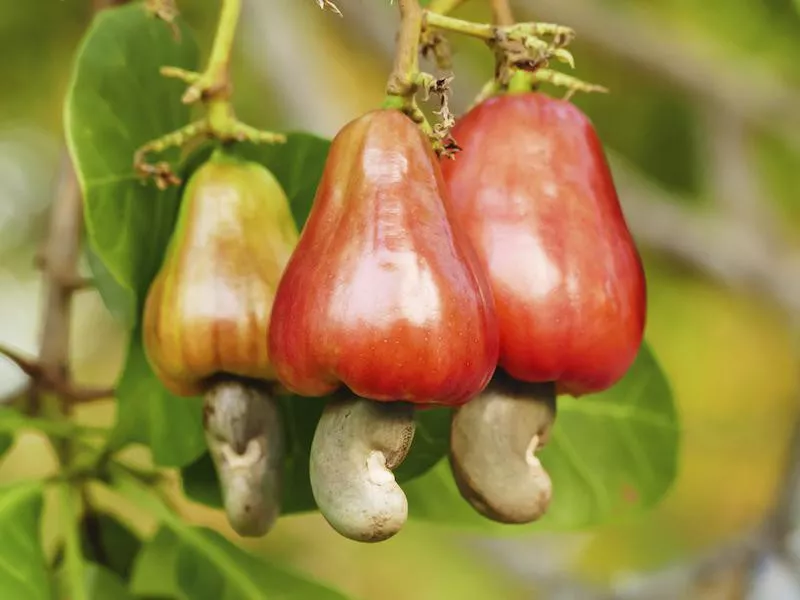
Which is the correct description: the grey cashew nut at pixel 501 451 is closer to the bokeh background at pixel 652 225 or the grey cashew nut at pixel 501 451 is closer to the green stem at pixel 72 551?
the green stem at pixel 72 551

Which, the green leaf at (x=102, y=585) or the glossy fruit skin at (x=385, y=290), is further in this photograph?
the green leaf at (x=102, y=585)

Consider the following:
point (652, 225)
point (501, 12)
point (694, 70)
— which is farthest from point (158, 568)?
point (694, 70)

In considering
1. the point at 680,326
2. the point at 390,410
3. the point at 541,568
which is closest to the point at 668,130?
the point at 680,326

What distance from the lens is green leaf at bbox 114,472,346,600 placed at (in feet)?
2.67

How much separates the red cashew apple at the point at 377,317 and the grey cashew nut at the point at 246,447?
9 centimetres

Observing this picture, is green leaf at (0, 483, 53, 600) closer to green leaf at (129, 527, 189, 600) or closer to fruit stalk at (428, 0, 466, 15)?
green leaf at (129, 527, 189, 600)

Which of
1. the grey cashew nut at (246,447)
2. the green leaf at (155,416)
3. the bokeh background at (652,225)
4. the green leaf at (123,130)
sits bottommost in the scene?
the bokeh background at (652,225)

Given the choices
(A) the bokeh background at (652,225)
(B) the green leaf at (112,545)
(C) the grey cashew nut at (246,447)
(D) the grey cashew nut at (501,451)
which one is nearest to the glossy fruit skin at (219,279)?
(C) the grey cashew nut at (246,447)

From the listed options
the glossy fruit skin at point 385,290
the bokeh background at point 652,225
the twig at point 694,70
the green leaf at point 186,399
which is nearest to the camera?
the glossy fruit skin at point 385,290

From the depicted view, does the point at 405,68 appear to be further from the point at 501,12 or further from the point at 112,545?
the point at 112,545

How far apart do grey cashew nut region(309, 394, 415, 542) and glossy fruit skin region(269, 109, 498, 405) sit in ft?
0.05

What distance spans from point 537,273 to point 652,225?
1167mm

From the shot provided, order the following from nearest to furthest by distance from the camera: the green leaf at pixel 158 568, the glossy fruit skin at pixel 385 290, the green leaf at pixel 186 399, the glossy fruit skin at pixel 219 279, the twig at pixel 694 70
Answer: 1. the glossy fruit skin at pixel 385 290
2. the glossy fruit skin at pixel 219 279
3. the green leaf at pixel 186 399
4. the green leaf at pixel 158 568
5. the twig at pixel 694 70

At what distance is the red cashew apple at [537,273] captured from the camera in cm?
57
